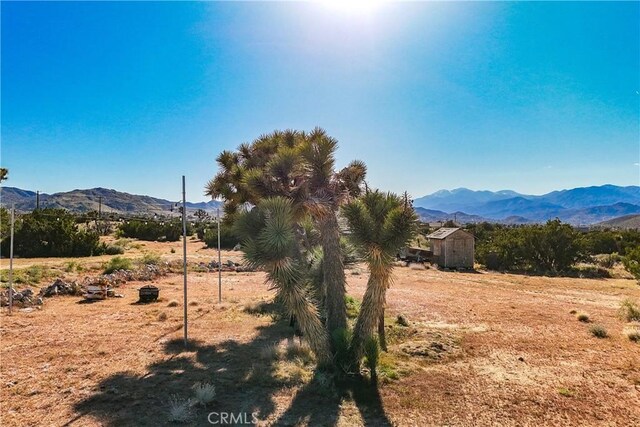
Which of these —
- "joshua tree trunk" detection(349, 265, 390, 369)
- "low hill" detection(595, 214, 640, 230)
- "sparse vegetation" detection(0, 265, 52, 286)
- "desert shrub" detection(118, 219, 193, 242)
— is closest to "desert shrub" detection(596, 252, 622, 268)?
"joshua tree trunk" detection(349, 265, 390, 369)

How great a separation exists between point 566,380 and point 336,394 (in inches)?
174

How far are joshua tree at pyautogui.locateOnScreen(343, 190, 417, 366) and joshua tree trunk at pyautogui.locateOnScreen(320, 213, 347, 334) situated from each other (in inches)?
24.1

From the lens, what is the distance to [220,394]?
6461 mm

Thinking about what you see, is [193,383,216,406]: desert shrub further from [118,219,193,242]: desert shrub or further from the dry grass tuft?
[118,219,193,242]: desert shrub

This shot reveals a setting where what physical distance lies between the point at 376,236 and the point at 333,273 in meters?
1.52

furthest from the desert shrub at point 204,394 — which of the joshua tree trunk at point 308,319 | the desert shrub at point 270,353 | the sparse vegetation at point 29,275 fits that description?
the sparse vegetation at point 29,275

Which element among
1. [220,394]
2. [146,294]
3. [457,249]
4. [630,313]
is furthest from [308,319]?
[457,249]

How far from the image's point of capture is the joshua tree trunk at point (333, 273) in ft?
26.8

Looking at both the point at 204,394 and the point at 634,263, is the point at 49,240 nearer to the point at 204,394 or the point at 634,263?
the point at 204,394

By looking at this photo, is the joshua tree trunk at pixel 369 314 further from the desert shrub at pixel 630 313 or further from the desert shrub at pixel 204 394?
the desert shrub at pixel 630 313

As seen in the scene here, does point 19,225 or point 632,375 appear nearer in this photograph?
point 632,375

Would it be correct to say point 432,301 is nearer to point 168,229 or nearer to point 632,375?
point 632,375

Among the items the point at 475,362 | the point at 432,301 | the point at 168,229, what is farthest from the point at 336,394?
the point at 168,229

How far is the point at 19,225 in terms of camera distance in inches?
980
